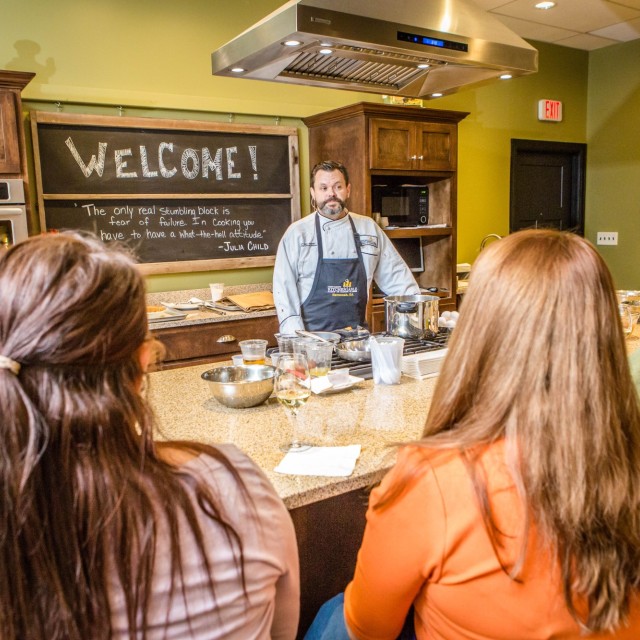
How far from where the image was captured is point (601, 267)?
36.0 inches

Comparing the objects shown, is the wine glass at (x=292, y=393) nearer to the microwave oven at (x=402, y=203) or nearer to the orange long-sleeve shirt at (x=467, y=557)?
the orange long-sleeve shirt at (x=467, y=557)

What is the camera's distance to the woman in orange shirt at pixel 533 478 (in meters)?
0.86

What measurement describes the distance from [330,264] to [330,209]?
31cm

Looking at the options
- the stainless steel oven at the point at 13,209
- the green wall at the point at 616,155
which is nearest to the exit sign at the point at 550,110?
the green wall at the point at 616,155

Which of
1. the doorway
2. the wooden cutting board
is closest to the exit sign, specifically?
the doorway

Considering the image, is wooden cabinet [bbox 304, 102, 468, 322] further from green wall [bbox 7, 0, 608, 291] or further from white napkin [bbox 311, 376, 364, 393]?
white napkin [bbox 311, 376, 364, 393]

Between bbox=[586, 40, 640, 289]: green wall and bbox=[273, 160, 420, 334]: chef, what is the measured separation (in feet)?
9.52

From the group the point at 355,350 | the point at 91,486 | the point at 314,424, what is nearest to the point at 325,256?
the point at 355,350

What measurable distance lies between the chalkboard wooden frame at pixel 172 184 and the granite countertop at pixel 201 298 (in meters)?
0.15

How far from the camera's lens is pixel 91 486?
74 cm

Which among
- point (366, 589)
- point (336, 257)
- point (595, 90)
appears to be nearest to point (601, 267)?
point (366, 589)

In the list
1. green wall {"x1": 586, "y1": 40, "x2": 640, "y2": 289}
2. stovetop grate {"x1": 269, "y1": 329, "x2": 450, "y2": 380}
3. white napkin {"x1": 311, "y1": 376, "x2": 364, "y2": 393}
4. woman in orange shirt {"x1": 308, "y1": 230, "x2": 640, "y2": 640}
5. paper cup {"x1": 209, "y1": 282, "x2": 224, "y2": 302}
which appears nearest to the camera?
woman in orange shirt {"x1": 308, "y1": 230, "x2": 640, "y2": 640}

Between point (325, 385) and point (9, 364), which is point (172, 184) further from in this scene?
point (9, 364)

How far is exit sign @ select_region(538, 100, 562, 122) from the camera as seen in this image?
5.53 metres
